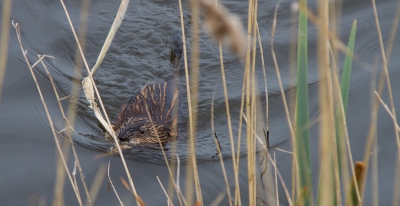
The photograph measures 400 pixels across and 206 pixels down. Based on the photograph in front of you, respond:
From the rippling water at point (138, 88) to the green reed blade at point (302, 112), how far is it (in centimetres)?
167

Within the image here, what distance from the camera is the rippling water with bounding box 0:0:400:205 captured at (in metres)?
4.12

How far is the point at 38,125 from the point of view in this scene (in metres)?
4.66

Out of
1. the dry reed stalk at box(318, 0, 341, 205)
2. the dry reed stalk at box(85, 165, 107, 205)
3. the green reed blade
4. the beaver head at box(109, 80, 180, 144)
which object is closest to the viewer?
the dry reed stalk at box(318, 0, 341, 205)

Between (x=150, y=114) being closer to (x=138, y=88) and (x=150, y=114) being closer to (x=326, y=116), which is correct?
(x=138, y=88)

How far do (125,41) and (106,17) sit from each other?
403mm

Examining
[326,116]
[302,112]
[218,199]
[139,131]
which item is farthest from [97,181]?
[326,116]

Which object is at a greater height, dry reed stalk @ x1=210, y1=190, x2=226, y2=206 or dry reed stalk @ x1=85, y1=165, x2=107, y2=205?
dry reed stalk @ x1=85, y1=165, x2=107, y2=205

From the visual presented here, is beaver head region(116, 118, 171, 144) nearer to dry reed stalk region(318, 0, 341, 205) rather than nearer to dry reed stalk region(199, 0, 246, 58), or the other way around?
dry reed stalk region(318, 0, 341, 205)

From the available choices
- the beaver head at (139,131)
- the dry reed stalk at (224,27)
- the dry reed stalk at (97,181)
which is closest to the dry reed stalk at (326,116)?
the dry reed stalk at (224,27)

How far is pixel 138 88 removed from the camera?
5629 mm

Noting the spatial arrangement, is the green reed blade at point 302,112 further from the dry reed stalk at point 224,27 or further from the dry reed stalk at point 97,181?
the dry reed stalk at point 97,181

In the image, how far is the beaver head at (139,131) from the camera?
4.80 metres

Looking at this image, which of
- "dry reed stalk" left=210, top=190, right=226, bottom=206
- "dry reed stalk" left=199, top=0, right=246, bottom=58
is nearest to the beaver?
"dry reed stalk" left=210, top=190, right=226, bottom=206

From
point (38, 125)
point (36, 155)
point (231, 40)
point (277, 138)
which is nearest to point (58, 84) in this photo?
point (38, 125)
